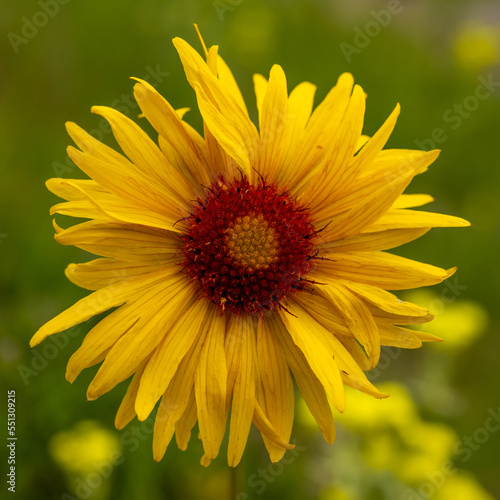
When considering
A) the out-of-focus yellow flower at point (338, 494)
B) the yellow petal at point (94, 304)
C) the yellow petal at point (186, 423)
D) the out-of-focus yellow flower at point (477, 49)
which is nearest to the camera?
the yellow petal at point (94, 304)

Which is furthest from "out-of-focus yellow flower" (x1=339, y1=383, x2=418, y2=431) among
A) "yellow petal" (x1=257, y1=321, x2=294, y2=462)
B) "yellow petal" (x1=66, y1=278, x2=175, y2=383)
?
"yellow petal" (x1=66, y1=278, x2=175, y2=383)

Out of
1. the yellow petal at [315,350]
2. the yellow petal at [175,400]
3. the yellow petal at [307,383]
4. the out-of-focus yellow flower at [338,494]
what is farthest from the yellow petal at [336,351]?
the out-of-focus yellow flower at [338,494]

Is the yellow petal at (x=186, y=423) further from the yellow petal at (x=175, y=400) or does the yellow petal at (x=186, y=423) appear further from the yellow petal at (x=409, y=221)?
the yellow petal at (x=409, y=221)

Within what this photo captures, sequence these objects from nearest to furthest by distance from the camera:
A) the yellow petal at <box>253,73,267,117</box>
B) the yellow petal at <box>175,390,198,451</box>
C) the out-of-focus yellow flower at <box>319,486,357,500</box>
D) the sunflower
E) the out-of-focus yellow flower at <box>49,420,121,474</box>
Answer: the sunflower, the yellow petal at <box>175,390,198,451</box>, the yellow petal at <box>253,73,267,117</box>, the out-of-focus yellow flower at <box>49,420,121,474</box>, the out-of-focus yellow flower at <box>319,486,357,500</box>

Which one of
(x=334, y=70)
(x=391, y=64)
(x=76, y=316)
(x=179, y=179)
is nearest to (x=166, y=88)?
(x=334, y=70)

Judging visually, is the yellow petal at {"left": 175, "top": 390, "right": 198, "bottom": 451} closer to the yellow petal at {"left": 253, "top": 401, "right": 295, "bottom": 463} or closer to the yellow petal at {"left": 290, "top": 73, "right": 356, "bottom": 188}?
the yellow petal at {"left": 253, "top": 401, "right": 295, "bottom": 463}

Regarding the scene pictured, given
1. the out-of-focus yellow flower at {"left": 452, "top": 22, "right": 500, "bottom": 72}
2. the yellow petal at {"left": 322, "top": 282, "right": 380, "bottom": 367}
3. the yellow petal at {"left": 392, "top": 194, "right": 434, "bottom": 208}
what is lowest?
the yellow petal at {"left": 322, "top": 282, "right": 380, "bottom": 367}

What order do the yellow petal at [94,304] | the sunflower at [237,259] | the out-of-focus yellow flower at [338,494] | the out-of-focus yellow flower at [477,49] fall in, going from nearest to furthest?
the yellow petal at [94,304] < the sunflower at [237,259] < the out-of-focus yellow flower at [338,494] < the out-of-focus yellow flower at [477,49]
